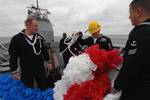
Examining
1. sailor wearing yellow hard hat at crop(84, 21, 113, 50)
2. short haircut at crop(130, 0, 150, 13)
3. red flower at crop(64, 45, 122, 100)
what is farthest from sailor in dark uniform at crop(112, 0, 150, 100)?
sailor wearing yellow hard hat at crop(84, 21, 113, 50)

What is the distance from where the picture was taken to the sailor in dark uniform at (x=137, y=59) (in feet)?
9.12

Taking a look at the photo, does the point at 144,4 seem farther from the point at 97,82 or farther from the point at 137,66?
the point at 97,82

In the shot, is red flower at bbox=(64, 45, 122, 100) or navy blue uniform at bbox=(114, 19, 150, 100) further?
red flower at bbox=(64, 45, 122, 100)

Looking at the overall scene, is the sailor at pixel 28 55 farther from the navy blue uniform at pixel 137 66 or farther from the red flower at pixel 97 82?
the navy blue uniform at pixel 137 66

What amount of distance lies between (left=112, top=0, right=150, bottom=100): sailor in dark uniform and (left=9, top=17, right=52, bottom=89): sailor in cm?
315

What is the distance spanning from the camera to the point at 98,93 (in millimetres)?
3584

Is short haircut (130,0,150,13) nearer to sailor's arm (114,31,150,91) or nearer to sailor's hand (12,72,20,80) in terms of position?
sailor's arm (114,31,150,91)

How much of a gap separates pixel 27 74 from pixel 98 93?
103 inches

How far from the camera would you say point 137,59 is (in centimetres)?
278

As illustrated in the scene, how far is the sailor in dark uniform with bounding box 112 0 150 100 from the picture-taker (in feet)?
9.12

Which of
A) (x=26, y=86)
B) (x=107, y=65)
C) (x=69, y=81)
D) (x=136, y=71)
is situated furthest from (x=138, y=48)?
(x=26, y=86)

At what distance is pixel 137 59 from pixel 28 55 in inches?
135

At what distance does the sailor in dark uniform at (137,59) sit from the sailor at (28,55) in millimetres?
3145

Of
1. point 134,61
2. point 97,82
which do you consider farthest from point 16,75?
point 134,61
